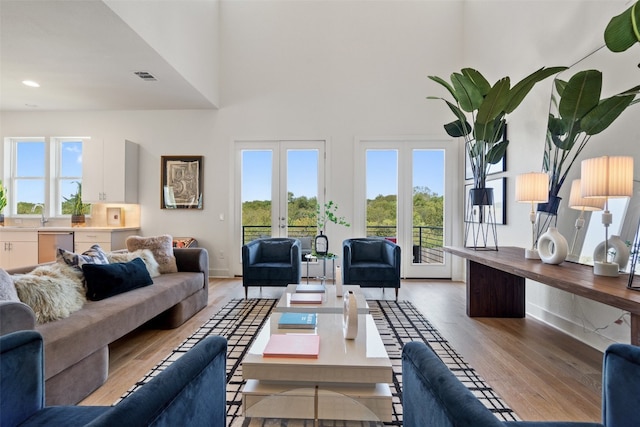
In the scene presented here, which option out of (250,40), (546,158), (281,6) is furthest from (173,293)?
(281,6)

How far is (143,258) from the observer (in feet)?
10.3

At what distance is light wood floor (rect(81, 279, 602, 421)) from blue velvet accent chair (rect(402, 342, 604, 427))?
97cm

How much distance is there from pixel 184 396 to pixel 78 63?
14.3ft

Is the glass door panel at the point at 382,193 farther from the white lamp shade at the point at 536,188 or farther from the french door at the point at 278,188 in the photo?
the white lamp shade at the point at 536,188

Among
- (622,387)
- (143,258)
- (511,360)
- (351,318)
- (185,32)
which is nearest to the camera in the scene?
(622,387)

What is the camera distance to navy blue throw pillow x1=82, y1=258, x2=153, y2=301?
2.36 m

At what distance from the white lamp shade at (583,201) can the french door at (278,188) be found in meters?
3.48

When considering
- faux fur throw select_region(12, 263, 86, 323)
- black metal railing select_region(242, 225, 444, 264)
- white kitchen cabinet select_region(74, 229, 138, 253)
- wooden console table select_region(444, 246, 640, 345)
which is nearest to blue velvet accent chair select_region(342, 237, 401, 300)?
wooden console table select_region(444, 246, 640, 345)

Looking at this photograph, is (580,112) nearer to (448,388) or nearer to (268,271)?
(448,388)

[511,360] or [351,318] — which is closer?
[351,318]

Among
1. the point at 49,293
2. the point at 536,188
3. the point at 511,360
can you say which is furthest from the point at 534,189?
the point at 49,293

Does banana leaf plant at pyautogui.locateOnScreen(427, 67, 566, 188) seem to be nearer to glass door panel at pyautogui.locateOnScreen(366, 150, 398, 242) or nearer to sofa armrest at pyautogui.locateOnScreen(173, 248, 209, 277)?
glass door panel at pyautogui.locateOnScreen(366, 150, 398, 242)

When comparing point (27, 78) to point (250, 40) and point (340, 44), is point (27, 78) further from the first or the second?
point (340, 44)

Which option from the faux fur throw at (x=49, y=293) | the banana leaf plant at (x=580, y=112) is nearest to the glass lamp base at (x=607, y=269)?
the banana leaf plant at (x=580, y=112)
